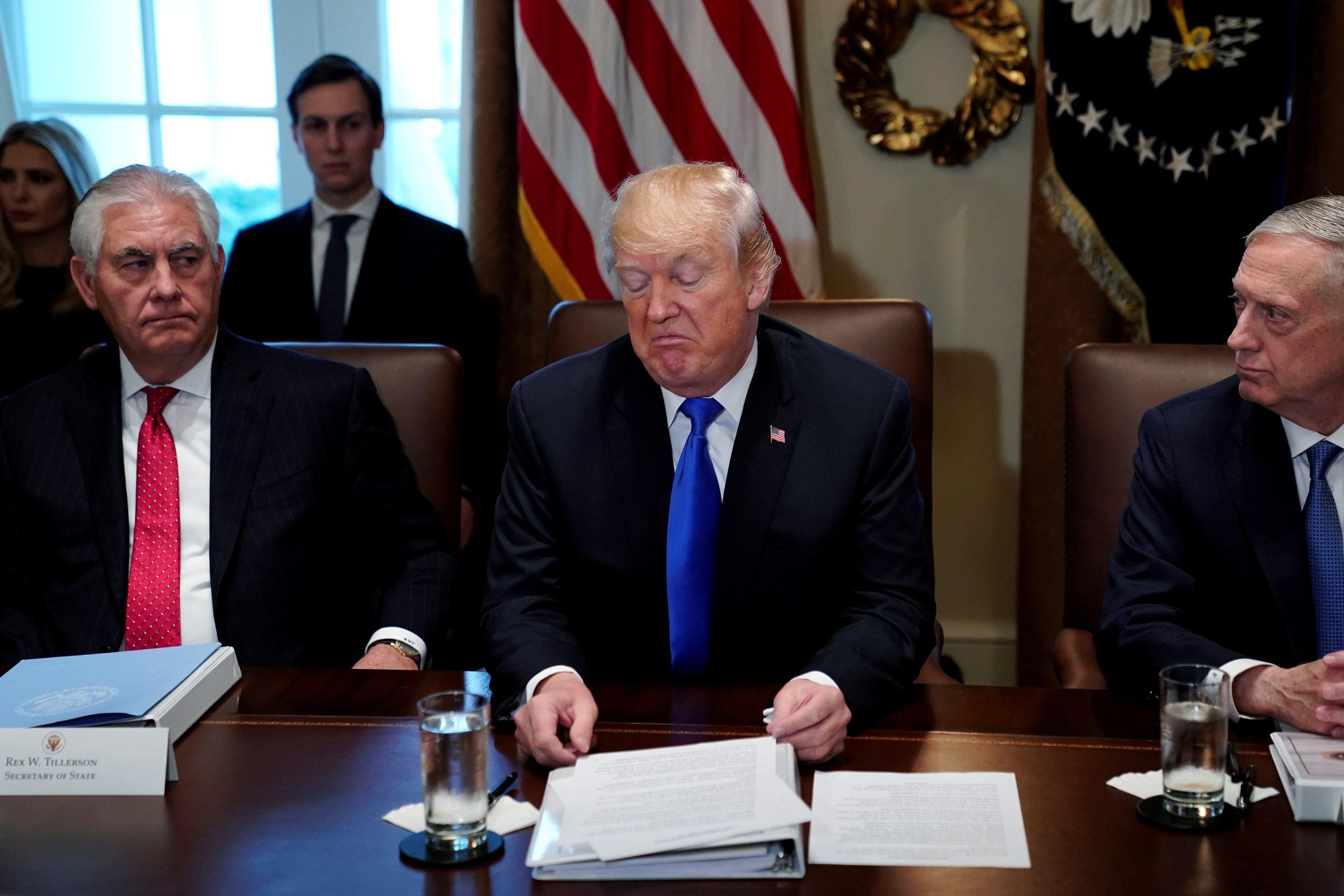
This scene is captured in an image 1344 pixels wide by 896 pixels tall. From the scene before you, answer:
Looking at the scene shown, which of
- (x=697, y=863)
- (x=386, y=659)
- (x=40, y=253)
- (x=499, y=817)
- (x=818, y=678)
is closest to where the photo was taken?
(x=697, y=863)

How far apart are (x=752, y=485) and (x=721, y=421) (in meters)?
0.13

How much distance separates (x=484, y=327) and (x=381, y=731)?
86.1 inches

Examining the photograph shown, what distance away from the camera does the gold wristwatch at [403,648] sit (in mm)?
2096

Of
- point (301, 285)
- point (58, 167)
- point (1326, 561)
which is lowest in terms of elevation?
point (1326, 561)

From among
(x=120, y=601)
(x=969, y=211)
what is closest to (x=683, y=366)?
(x=120, y=601)

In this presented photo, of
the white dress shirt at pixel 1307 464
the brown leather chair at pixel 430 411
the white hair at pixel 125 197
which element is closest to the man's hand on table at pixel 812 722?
the white dress shirt at pixel 1307 464

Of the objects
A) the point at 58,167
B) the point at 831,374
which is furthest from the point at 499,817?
the point at 58,167

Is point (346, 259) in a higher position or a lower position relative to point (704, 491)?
higher

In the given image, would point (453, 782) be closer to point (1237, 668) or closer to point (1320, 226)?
point (1237, 668)

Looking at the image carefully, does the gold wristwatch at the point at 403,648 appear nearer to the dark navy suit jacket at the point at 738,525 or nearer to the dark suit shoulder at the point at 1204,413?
the dark navy suit jacket at the point at 738,525

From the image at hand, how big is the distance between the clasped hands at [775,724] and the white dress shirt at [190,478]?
695 millimetres

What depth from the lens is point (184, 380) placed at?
2244 mm

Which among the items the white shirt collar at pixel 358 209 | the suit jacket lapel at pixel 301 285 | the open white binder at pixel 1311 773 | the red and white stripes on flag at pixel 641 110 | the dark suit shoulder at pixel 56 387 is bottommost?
the open white binder at pixel 1311 773

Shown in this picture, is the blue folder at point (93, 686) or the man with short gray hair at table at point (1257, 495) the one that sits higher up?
the man with short gray hair at table at point (1257, 495)
